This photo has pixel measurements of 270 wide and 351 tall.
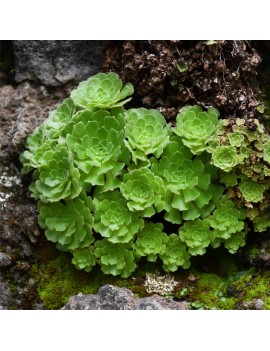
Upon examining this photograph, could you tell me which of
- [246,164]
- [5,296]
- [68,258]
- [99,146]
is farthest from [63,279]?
[246,164]

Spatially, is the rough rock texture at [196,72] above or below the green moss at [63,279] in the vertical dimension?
above

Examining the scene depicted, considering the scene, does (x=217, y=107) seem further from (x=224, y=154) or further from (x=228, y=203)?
(x=228, y=203)

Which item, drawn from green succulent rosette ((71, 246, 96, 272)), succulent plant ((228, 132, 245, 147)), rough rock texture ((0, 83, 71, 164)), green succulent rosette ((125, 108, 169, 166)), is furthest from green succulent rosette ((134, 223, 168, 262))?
rough rock texture ((0, 83, 71, 164))

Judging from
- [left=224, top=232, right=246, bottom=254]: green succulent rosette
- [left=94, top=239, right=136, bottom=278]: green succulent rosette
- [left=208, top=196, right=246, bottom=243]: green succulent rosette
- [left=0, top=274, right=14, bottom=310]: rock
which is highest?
[left=208, top=196, right=246, bottom=243]: green succulent rosette

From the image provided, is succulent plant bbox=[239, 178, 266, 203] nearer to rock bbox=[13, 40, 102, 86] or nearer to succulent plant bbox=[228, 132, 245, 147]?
succulent plant bbox=[228, 132, 245, 147]

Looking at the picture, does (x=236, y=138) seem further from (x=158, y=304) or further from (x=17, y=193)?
(x=17, y=193)

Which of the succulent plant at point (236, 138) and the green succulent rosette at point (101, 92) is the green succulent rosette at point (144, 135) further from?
the succulent plant at point (236, 138)

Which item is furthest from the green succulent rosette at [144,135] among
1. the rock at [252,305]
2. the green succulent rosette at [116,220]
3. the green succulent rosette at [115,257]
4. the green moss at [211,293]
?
the rock at [252,305]

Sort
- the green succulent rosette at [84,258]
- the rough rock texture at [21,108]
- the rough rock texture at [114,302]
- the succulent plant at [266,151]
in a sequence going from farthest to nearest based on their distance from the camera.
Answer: the rough rock texture at [21,108], the green succulent rosette at [84,258], the succulent plant at [266,151], the rough rock texture at [114,302]
